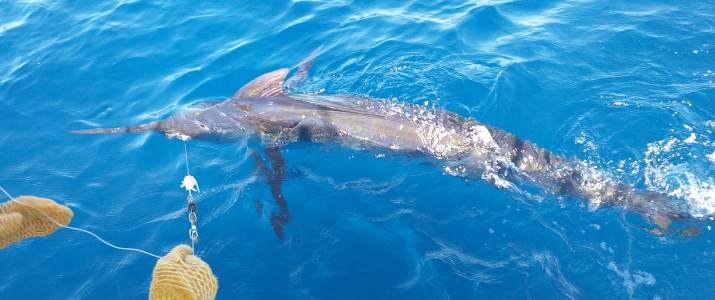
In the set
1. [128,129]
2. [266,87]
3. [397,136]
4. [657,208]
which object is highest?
[266,87]

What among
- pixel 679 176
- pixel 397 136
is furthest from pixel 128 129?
pixel 679 176

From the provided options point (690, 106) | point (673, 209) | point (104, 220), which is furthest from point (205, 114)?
point (690, 106)

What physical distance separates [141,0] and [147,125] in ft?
21.0

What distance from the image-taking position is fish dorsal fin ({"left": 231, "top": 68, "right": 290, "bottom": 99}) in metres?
8.59

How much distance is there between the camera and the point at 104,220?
7406 mm

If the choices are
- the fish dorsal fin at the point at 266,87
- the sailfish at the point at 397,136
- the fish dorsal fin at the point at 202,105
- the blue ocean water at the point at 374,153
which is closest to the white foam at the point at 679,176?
the blue ocean water at the point at 374,153

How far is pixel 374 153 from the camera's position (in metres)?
7.75

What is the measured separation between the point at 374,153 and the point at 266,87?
7.84 ft

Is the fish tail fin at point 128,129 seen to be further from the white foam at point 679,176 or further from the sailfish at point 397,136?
the white foam at point 679,176

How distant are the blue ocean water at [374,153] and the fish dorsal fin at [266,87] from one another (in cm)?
91

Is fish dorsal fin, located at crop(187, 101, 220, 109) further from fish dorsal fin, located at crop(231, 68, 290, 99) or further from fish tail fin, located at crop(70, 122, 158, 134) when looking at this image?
fish tail fin, located at crop(70, 122, 158, 134)

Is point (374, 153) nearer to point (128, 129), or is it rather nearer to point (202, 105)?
point (202, 105)

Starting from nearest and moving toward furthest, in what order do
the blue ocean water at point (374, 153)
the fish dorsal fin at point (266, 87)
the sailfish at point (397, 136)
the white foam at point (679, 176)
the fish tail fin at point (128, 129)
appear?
the blue ocean water at point (374, 153), the white foam at point (679, 176), the sailfish at point (397, 136), the fish tail fin at point (128, 129), the fish dorsal fin at point (266, 87)

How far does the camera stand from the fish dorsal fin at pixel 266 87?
8.59 meters
